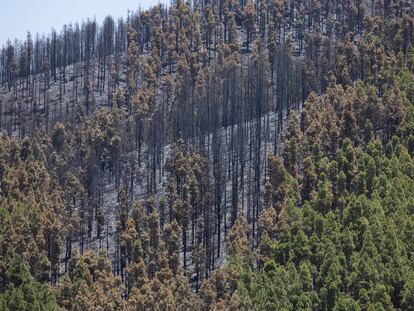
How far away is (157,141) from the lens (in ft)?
572

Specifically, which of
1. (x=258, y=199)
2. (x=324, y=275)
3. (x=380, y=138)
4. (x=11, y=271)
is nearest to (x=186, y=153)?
(x=258, y=199)

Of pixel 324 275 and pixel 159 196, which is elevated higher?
pixel 324 275

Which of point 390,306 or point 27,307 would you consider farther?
point 27,307

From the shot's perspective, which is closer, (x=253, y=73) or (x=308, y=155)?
(x=308, y=155)

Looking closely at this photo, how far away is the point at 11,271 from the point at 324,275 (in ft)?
145

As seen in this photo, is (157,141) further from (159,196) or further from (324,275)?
(324,275)

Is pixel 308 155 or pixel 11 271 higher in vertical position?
pixel 308 155

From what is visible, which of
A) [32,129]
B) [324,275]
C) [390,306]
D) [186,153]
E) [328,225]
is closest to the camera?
[390,306]

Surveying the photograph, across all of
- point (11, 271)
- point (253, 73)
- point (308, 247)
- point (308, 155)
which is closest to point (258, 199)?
point (308, 155)

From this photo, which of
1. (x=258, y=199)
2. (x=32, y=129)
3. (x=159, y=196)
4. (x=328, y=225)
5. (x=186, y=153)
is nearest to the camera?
(x=328, y=225)

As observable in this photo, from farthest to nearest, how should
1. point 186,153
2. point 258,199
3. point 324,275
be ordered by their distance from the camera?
point 186,153 < point 258,199 < point 324,275

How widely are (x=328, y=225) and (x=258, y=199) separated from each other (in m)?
28.7

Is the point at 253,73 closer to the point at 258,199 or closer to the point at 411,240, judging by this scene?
the point at 258,199

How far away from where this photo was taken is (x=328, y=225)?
368ft
